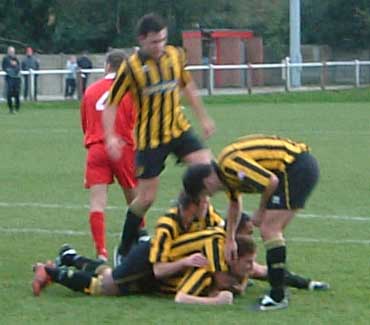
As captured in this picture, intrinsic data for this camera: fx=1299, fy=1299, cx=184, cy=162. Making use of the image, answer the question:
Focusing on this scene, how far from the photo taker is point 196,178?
8.79 metres

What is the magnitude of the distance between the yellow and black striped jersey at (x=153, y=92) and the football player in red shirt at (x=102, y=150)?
832mm

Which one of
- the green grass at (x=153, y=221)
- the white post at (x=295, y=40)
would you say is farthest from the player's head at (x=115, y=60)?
the white post at (x=295, y=40)

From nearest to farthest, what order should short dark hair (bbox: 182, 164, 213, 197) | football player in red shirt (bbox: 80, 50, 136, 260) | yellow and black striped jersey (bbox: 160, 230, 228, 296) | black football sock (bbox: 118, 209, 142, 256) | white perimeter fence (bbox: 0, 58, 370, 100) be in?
short dark hair (bbox: 182, 164, 213, 197) → yellow and black striped jersey (bbox: 160, 230, 228, 296) → black football sock (bbox: 118, 209, 142, 256) → football player in red shirt (bbox: 80, 50, 136, 260) → white perimeter fence (bbox: 0, 58, 370, 100)

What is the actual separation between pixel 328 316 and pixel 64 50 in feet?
179

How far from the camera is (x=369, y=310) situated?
340 inches

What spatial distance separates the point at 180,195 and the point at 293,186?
2.93ft

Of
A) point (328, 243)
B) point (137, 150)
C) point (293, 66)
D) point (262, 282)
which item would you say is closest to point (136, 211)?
point (137, 150)

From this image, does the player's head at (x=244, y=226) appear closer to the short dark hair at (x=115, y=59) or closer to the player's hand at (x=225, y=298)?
the player's hand at (x=225, y=298)

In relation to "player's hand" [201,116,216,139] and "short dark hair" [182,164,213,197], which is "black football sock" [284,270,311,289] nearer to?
"short dark hair" [182,164,213,197]

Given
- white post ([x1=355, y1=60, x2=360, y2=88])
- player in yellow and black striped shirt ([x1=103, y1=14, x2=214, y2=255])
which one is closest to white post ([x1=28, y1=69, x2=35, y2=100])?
white post ([x1=355, y1=60, x2=360, y2=88])

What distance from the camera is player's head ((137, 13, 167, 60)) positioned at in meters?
9.85

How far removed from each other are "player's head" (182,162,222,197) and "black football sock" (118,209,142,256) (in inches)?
59.6

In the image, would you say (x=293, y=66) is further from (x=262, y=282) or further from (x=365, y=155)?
(x=262, y=282)

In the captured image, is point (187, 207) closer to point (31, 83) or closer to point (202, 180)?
point (202, 180)
